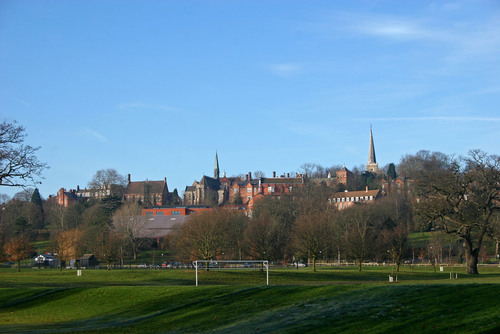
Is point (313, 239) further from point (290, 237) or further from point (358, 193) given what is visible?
point (358, 193)

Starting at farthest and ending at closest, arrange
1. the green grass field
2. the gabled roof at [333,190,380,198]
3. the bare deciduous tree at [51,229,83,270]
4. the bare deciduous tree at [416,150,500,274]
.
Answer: the gabled roof at [333,190,380,198] < the bare deciduous tree at [51,229,83,270] < the bare deciduous tree at [416,150,500,274] < the green grass field

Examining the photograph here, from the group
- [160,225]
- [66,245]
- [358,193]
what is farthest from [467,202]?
[358,193]

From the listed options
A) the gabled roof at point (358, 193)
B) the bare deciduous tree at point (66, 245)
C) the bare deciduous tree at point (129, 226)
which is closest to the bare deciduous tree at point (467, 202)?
the bare deciduous tree at point (66, 245)

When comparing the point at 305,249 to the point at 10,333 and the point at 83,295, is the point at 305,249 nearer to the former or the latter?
the point at 83,295

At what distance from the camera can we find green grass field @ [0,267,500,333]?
67.0 ft

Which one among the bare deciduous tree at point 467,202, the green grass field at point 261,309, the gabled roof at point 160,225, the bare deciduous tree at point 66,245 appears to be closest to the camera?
the green grass field at point 261,309

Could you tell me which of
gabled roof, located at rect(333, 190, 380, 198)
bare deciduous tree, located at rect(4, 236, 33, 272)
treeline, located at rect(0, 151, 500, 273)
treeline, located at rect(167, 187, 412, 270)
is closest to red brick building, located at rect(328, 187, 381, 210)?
gabled roof, located at rect(333, 190, 380, 198)

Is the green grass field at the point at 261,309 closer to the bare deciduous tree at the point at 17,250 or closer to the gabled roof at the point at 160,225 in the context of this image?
the bare deciduous tree at the point at 17,250

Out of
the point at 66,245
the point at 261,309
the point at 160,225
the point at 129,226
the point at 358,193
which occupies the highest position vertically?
the point at 358,193

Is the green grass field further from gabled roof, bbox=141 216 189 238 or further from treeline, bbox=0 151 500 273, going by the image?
gabled roof, bbox=141 216 189 238

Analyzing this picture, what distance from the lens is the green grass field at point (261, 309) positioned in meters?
20.4

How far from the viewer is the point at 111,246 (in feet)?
239

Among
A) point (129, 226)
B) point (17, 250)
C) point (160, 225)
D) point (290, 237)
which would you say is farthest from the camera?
point (160, 225)

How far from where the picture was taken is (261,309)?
84.9ft
